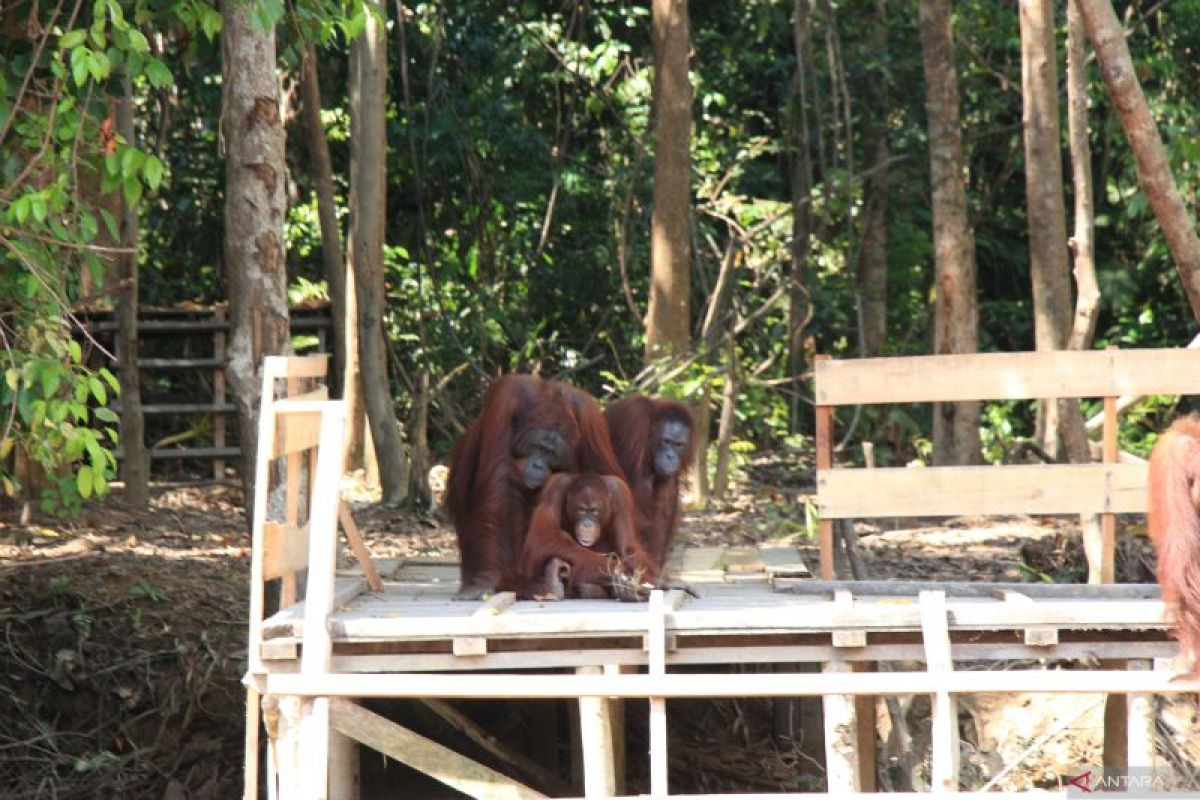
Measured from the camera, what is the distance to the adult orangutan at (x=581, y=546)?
582 centimetres

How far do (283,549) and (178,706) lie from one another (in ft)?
8.57

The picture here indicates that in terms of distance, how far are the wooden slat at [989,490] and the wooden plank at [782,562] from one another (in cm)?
64

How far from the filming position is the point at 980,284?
1443cm

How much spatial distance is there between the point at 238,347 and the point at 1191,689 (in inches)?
156

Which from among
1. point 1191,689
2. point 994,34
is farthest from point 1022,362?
point 994,34

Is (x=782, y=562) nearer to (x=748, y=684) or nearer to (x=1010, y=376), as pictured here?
(x=1010, y=376)

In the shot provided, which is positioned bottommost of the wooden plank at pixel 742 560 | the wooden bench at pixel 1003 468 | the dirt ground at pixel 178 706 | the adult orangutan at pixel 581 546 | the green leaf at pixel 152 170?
the dirt ground at pixel 178 706

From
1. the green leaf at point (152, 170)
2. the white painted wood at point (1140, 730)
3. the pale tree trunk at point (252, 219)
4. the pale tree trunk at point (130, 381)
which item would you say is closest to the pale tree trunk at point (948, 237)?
the white painted wood at point (1140, 730)

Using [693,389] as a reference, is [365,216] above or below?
above

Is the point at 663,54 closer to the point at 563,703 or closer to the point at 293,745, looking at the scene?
the point at 563,703

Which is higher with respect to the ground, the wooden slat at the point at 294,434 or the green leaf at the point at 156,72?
the green leaf at the point at 156,72

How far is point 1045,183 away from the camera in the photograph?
966 cm

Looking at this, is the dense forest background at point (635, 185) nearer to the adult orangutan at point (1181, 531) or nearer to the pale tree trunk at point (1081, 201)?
the pale tree trunk at point (1081, 201)

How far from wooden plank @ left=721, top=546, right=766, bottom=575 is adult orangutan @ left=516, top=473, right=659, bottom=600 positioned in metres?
1.20
